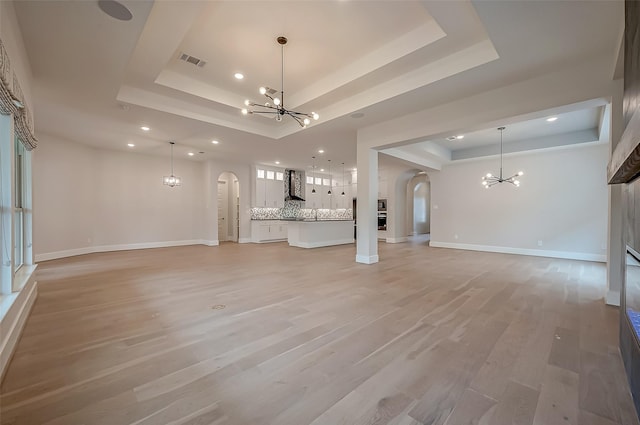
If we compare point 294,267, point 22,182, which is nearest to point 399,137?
point 294,267

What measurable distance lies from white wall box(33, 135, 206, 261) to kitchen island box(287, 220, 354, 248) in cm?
360

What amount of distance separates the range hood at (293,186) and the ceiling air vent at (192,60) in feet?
23.4

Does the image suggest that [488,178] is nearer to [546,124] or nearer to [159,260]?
[546,124]

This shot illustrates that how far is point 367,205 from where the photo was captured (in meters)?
5.57

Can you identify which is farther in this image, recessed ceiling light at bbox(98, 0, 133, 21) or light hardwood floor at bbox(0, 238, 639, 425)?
recessed ceiling light at bbox(98, 0, 133, 21)

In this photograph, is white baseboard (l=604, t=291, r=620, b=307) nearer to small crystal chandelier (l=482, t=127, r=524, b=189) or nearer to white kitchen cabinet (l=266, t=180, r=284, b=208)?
small crystal chandelier (l=482, t=127, r=524, b=189)

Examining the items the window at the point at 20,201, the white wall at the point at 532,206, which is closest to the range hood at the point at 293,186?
the white wall at the point at 532,206

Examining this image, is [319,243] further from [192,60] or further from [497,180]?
[192,60]

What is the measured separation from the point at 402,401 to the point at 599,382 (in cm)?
140

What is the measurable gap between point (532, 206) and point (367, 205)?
16.0 feet

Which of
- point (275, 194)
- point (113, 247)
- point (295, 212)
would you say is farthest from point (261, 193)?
point (113, 247)

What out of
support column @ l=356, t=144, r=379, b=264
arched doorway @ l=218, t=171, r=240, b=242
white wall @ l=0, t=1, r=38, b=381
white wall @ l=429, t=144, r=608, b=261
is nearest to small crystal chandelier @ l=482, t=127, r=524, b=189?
white wall @ l=429, t=144, r=608, b=261

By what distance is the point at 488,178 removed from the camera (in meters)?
7.08

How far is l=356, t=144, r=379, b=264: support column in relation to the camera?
219 inches
